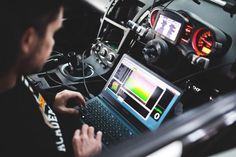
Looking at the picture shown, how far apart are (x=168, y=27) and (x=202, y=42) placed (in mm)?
164

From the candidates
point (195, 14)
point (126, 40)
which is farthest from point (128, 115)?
point (195, 14)

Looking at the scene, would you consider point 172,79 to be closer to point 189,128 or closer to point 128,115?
point 128,115

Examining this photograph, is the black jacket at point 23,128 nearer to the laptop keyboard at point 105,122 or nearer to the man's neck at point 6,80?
the man's neck at point 6,80

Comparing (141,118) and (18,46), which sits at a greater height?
Answer: (18,46)

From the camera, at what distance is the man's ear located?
31.1 inches

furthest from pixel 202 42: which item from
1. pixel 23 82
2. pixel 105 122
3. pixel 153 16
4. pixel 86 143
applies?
pixel 23 82

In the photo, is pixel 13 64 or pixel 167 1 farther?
pixel 167 1

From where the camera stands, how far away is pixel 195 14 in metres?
1.55

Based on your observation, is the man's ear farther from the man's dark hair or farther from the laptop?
the laptop

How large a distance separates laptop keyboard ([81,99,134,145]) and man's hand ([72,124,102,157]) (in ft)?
0.36

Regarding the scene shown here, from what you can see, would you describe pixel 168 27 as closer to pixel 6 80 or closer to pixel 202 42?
pixel 202 42

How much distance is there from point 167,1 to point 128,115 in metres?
0.63

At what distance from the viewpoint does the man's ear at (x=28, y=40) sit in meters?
0.79

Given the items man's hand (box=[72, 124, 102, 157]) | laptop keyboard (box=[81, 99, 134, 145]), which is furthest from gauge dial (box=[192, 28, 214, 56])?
man's hand (box=[72, 124, 102, 157])
